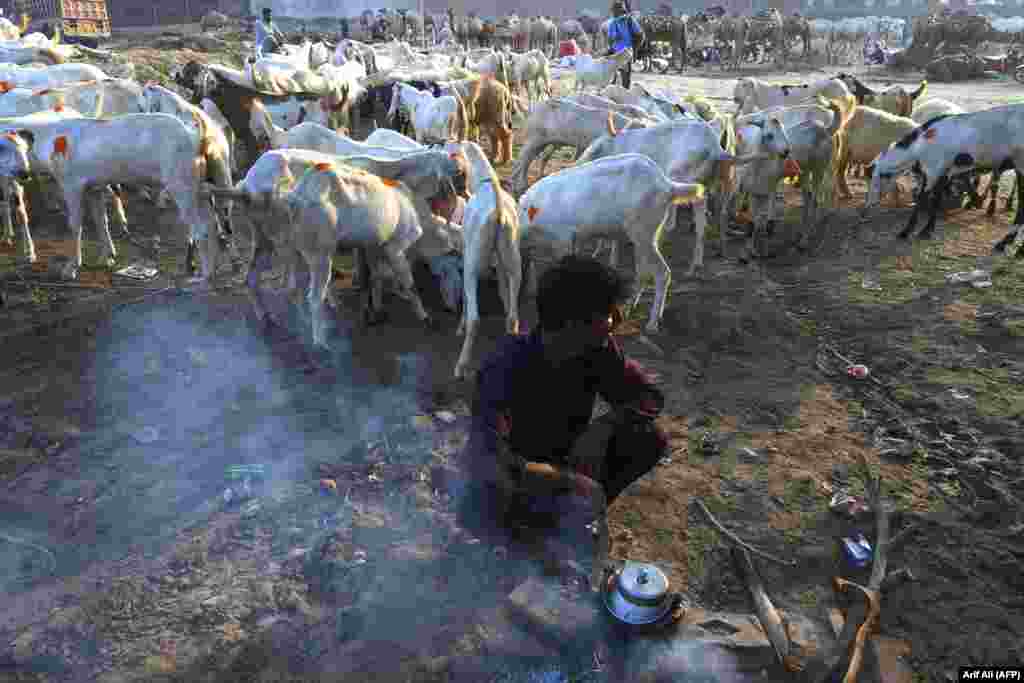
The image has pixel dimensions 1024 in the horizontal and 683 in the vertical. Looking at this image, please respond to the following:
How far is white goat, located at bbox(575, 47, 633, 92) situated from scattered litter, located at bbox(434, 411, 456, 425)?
572 inches

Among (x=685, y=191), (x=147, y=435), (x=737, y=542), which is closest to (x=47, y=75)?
(x=147, y=435)

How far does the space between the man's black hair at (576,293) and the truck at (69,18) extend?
2947 centimetres

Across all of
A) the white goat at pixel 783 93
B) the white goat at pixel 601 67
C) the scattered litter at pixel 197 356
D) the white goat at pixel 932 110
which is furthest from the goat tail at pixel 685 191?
the white goat at pixel 601 67

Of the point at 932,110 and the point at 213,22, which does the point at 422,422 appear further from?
the point at 213,22

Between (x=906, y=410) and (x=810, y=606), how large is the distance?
2068 mm

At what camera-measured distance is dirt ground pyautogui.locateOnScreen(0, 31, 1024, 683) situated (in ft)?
9.20

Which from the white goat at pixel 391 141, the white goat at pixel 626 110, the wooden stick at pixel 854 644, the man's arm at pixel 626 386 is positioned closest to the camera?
the wooden stick at pixel 854 644

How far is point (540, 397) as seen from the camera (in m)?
2.99

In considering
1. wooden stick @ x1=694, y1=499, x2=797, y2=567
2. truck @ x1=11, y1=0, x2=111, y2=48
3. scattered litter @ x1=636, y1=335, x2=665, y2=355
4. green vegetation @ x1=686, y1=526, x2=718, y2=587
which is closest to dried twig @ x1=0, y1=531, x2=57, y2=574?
green vegetation @ x1=686, y1=526, x2=718, y2=587

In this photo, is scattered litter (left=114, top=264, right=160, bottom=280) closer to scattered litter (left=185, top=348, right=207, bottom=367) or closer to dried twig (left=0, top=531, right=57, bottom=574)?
scattered litter (left=185, top=348, right=207, bottom=367)

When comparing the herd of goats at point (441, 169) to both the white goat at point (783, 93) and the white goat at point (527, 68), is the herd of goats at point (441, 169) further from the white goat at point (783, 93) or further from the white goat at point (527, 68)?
the white goat at point (527, 68)

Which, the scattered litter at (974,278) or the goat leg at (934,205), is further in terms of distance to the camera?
the goat leg at (934,205)

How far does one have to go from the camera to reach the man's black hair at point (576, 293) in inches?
106

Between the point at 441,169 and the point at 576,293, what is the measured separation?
336 cm
